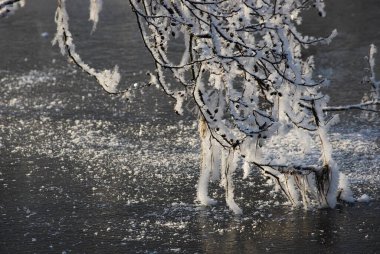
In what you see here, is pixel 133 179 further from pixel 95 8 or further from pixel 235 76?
pixel 95 8

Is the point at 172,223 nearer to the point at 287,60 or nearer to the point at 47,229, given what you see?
the point at 47,229

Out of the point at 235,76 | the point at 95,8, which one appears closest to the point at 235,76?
the point at 235,76

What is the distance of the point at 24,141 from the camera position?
10.5 m

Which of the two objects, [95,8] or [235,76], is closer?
[95,8]

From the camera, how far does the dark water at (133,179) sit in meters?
7.04

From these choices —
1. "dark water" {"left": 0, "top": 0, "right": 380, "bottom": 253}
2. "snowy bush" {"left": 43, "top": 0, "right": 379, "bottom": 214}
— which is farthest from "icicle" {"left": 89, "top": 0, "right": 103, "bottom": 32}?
"dark water" {"left": 0, "top": 0, "right": 380, "bottom": 253}

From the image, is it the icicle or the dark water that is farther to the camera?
the dark water

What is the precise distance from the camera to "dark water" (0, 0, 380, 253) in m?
7.04

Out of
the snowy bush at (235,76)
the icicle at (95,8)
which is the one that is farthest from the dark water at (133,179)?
the icicle at (95,8)

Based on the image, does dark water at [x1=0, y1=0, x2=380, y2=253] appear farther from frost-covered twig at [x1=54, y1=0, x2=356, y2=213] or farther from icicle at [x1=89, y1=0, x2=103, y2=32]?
icicle at [x1=89, y1=0, x2=103, y2=32]

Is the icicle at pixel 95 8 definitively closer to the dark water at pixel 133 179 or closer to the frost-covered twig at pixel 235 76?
the frost-covered twig at pixel 235 76

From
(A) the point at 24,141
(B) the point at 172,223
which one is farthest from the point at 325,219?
(A) the point at 24,141

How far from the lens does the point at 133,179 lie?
28.7 feet

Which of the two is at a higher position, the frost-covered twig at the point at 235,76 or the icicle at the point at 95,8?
the icicle at the point at 95,8
